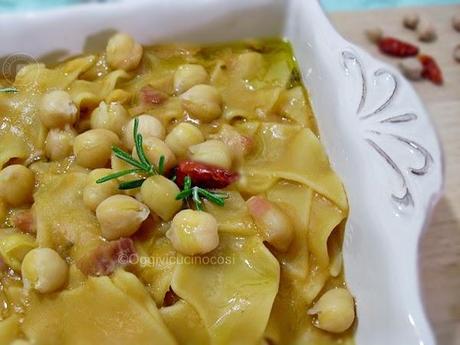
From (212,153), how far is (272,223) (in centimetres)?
30

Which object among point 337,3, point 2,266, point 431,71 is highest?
point 2,266

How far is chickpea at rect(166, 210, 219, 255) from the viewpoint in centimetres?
182

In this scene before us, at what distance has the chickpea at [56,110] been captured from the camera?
7.02 feet

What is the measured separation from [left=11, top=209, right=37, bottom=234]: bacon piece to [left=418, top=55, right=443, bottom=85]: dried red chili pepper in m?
2.00

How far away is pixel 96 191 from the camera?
6.36 ft

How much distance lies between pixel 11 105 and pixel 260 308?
1123 millimetres

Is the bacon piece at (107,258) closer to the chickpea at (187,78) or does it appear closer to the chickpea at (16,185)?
the chickpea at (16,185)

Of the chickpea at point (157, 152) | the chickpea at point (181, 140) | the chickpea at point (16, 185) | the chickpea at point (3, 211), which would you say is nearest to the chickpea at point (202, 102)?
the chickpea at point (181, 140)

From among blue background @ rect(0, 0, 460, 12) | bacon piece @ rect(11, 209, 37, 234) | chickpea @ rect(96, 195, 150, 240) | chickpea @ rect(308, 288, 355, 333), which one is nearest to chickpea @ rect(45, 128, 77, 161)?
bacon piece @ rect(11, 209, 37, 234)

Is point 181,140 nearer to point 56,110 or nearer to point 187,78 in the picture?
point 187,78

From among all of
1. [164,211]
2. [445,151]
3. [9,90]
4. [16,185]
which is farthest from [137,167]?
[445,151]

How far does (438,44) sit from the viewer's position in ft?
11.0

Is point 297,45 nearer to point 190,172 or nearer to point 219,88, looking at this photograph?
point 219,88

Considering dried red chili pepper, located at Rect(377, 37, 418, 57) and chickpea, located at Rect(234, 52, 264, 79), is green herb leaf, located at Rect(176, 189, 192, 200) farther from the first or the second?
dried red chili pepper, located at Rect(377, 37, 418, 57)
